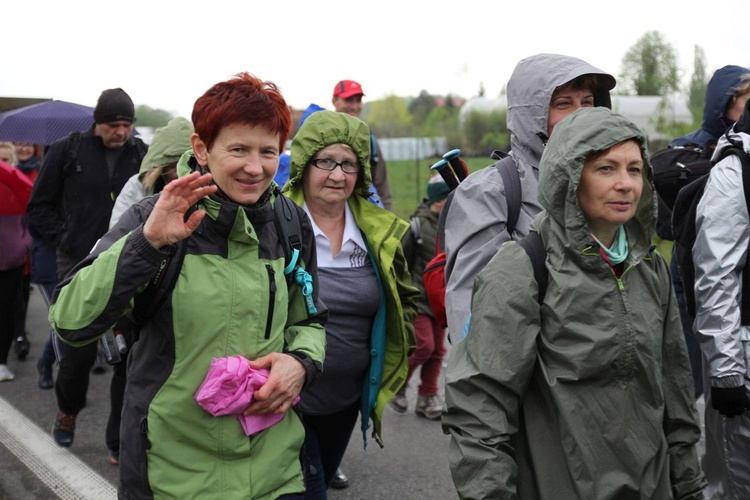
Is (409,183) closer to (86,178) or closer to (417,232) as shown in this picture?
(417,232)

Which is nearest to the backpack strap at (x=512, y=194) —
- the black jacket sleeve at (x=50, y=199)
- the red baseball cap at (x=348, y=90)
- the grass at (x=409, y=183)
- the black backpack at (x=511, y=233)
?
the black backpack at (x=511, y=233)

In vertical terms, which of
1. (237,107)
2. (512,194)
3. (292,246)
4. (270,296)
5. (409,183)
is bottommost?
(409,183)

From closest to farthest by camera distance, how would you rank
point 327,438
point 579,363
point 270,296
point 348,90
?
1. point 579,363
2. point 270,296
3. point 327,438
4. point 348,90

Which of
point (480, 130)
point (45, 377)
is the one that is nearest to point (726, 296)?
point (45, 377)

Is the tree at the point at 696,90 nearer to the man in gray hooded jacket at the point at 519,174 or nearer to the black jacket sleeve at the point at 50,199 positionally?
the black jacket sleeve at the point at 50,199

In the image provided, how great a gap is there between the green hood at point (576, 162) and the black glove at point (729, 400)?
1035 millimetres

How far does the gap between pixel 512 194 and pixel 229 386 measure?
4.43 ft

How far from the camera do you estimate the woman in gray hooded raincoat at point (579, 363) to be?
237 cm

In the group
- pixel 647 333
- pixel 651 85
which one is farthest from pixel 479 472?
pixel 651 85

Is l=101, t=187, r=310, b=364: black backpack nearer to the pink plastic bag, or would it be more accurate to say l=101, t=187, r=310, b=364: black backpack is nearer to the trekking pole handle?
the pink plastic bag

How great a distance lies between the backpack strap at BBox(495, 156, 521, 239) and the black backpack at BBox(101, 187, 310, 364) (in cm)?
83

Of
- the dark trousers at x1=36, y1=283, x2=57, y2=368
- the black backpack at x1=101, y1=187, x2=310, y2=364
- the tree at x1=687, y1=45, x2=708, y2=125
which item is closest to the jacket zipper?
the black backpack at x1=101, y1=187, x2=310, y2=364

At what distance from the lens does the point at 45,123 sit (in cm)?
839

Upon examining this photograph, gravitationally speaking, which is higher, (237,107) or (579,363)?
(237,107)
